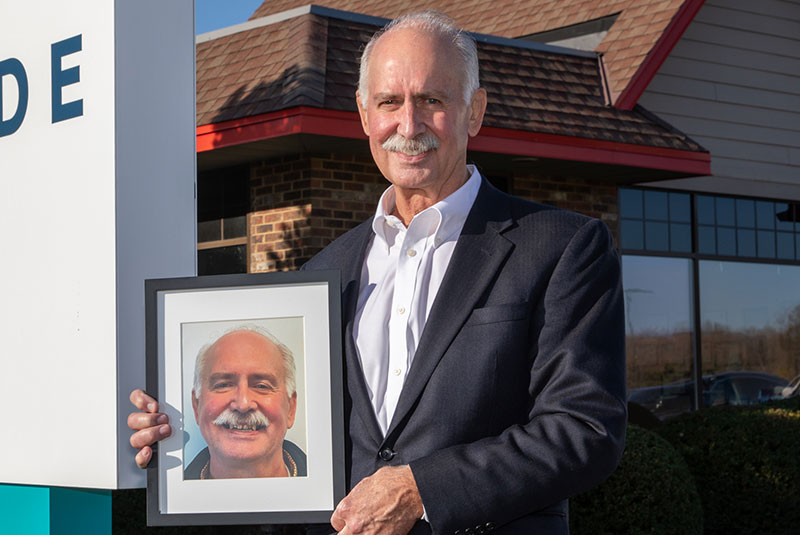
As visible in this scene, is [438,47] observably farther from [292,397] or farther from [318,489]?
[318,489]

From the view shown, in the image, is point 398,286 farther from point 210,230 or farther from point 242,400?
point 210,230

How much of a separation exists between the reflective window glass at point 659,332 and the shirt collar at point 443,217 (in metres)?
8.62

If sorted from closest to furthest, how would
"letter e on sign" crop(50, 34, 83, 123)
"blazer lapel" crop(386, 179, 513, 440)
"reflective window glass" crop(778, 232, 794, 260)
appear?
"blazer lapel" crop(386, 179, 513, 440) < "letter e on sign" crop(50, 34, 83, 123) < "reflective window glass" crop(778, 232, 794, 260)

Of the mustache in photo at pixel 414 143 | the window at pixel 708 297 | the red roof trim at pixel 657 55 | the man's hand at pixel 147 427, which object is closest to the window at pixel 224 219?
the red roof trim at pixel 657 55

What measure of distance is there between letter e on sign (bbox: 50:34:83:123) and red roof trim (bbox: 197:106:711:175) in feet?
14.6

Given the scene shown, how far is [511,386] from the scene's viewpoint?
263cm

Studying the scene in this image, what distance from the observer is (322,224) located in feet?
30.7

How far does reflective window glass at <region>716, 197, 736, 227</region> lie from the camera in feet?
40.5

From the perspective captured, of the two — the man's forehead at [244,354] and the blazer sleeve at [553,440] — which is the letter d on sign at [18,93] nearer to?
the man's forehead at [244,354]

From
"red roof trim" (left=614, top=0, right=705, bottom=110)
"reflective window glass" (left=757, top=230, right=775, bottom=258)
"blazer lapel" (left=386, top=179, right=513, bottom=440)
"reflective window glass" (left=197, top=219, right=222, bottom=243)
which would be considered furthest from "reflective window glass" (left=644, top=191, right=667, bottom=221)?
"blazer lapel" (left=386, top=179, right=513, bottom=440)

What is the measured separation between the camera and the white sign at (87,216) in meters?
3.60

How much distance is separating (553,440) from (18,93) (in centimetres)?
258

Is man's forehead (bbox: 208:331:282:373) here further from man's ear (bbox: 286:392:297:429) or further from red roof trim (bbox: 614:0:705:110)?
red roof trim (bbox: 614:0:705:110)

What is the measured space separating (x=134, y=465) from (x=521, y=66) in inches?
293
